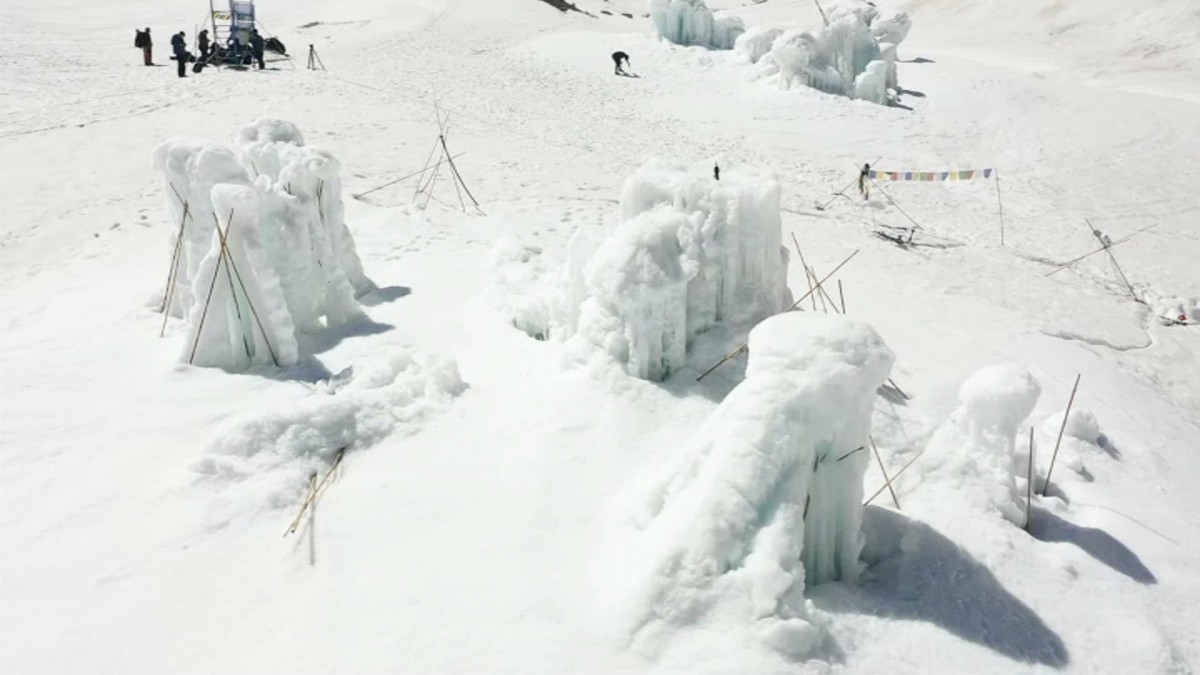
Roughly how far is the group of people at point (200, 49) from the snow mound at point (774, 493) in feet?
87.1

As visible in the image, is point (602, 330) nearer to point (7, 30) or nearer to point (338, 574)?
point (338, 574)

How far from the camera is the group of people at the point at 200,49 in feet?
89.4

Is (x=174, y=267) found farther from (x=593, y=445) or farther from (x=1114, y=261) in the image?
(x=1114, y=261)

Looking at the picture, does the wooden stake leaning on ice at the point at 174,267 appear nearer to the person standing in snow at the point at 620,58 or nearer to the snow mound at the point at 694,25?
the person standing in snow at the point at 620,58

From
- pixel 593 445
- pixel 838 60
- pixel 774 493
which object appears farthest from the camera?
pixel 838 60

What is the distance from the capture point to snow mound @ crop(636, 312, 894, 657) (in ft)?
18.0

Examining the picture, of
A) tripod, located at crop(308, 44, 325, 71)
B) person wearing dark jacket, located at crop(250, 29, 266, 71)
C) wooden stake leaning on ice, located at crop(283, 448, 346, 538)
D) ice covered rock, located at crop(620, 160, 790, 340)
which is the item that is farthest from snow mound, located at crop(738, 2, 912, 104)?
wooden stake leaning on ice, located at crop(283, 448, 346, 538)

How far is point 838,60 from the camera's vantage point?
28047 mm

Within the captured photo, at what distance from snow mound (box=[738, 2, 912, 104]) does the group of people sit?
1696cm

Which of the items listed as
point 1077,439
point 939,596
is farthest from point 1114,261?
point 939,596

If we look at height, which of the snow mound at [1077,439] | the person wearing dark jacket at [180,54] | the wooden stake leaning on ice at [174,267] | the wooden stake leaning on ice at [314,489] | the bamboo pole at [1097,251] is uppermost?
the person wearing dark jacket at [180,54]

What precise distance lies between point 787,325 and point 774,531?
157 centimetres

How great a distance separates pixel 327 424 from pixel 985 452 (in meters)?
5.92

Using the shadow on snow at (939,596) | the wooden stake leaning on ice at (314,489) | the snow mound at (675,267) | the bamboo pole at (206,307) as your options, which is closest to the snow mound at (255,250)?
the bamboo pole at (206,307)
